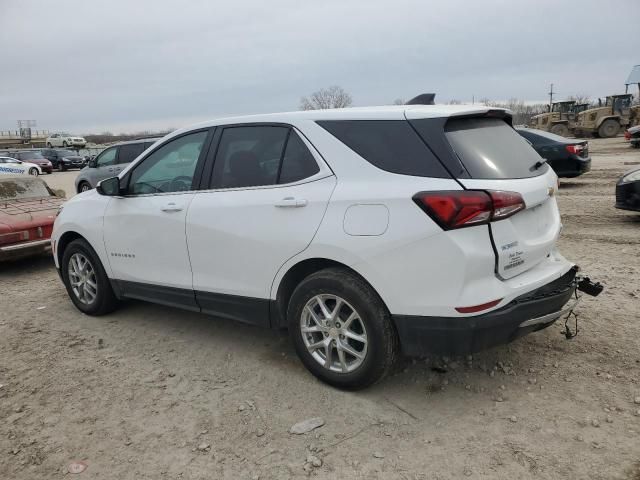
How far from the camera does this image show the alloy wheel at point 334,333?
3250mm

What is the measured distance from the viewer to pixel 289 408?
3287 mm

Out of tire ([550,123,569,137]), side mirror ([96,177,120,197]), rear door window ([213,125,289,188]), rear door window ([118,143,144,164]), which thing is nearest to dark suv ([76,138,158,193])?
rear door window ([118,143,144,164])

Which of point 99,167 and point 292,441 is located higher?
point 99,167

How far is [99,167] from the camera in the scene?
15.5m

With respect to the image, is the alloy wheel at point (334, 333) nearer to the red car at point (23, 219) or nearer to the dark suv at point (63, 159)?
the red car at point (23, 219)

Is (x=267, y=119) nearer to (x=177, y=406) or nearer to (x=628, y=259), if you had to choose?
(x=177, y=406)

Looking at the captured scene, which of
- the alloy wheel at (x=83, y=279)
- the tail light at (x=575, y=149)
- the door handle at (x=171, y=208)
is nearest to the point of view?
the door handle at (x=171, y=208)

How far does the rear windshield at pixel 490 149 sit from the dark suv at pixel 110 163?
488 inches

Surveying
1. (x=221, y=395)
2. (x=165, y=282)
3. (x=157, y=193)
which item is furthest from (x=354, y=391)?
(x=157, y=193)

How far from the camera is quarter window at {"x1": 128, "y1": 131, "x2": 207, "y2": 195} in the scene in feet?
13.7

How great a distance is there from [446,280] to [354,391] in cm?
103

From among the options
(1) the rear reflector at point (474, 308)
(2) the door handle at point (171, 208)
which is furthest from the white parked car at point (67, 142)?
(1) the rear reflector at point (474, 308)

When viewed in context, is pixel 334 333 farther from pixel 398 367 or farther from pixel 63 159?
pixel 63 159

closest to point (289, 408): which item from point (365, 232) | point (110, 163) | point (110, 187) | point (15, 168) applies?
point (365, 232)
